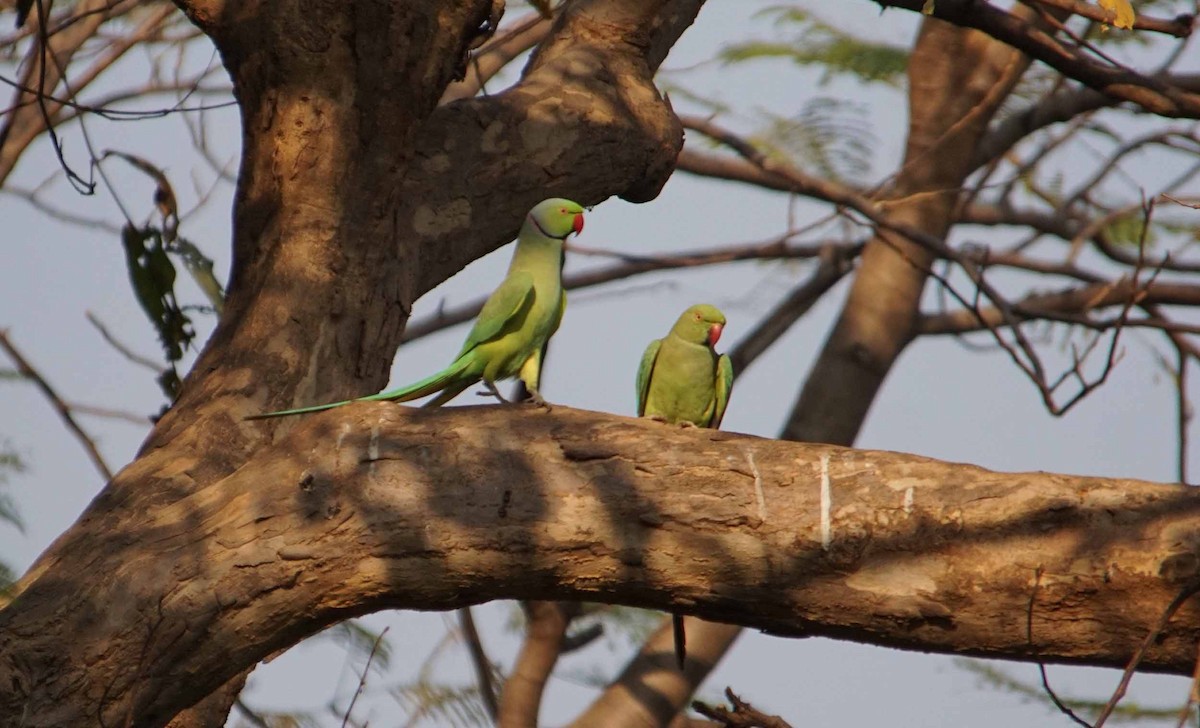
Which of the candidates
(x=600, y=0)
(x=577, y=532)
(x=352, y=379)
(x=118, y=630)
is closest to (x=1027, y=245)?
(x=600, y=0)

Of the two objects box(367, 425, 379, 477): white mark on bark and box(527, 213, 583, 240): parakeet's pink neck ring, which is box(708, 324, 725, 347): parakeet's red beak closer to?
box(527, 213, 583, 240): parakeet's pink neck ring

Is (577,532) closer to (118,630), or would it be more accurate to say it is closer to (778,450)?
(778,450)

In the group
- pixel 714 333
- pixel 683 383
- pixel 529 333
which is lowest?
pixel 529 333

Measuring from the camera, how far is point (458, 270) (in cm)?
475

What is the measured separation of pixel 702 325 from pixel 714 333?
0.06 m

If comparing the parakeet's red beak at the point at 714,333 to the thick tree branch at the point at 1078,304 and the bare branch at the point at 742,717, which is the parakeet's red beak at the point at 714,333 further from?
the thick tree branch at the point at 1078,304

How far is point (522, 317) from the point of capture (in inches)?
163

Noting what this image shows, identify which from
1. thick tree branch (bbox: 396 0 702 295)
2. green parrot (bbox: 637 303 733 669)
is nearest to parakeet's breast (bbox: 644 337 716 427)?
green parrot (bbox: 637 303 733 669)

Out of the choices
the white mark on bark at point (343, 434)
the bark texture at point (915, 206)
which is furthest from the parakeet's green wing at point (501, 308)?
the bark texture at point (915, 206)

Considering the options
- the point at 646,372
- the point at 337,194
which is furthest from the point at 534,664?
the point at 337,194

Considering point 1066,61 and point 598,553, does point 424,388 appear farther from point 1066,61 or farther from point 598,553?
point 1066,61

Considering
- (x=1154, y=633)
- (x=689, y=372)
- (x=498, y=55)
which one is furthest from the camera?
(x=498, y=55)

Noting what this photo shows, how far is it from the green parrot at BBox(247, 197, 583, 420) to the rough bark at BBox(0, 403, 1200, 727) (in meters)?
0.67

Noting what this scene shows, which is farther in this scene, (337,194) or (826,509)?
(337,194)
